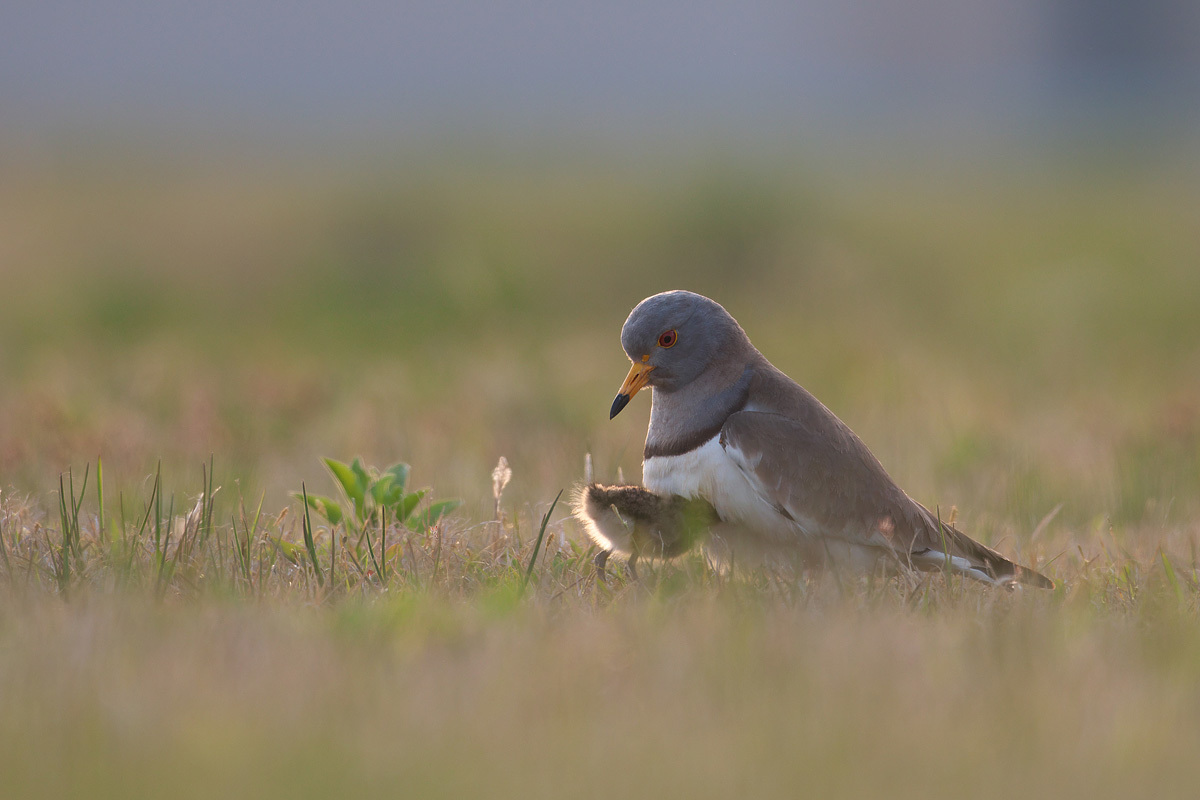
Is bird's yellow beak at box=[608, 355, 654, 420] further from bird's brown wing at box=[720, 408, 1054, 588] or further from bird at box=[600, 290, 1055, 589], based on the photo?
bird's brown wing at box=[720, 408, 1054, 588]

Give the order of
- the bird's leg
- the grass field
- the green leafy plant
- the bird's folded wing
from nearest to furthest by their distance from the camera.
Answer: the grass field, the bird's leg, the bird's folded wing, the green leafy plant

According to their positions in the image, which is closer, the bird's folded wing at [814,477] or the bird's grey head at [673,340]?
the bird's folded wing at [814,477]

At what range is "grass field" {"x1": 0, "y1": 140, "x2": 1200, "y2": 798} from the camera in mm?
2963

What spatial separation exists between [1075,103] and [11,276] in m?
42.2

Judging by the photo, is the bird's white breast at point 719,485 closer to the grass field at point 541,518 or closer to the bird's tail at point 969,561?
the grass field at point 541,518

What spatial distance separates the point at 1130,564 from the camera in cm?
497

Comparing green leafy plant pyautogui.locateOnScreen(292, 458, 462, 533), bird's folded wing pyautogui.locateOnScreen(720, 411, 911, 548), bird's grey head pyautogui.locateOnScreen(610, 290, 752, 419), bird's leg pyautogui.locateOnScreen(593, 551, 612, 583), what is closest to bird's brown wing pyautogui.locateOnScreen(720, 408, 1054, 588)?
bird's folded wing pyautogui.locateOnScreen(720, 411, 911, 548)

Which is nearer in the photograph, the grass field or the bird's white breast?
the grass field

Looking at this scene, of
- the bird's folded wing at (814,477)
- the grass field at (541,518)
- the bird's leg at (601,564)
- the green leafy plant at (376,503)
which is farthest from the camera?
the green leafy plant at (376,503)

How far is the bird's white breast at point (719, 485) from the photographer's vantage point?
4.78 m

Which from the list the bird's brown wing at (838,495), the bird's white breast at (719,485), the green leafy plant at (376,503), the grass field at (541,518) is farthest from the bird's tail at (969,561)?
the green leafy plant at (376,503)

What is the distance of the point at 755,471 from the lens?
4738 millimetres

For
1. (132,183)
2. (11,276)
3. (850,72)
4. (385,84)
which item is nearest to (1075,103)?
(850,72)

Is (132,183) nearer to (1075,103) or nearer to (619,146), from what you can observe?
(619,146)
